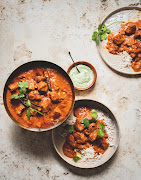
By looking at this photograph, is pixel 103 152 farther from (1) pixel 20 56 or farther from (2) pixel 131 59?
(1) pixel 20 56

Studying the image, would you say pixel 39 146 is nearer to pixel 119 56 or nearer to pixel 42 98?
pixel 42 98

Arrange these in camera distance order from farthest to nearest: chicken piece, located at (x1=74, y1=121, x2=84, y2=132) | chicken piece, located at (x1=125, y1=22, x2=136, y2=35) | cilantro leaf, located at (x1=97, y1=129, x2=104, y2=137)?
chicken piece, located at (x1=125, y1=22, x2=136, y2=35) → chicken piece, located at (x1=74, y1=121, x2=84, y2=132) → cilantro leaf, located at (x1=97, y1=129, x2=104, y2=137)

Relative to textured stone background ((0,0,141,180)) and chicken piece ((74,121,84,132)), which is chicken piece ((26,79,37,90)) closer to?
textured stone background ((0,0,141,180))

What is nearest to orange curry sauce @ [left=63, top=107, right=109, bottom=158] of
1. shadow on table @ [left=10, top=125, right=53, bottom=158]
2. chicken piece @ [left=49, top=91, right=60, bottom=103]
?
shadow on table @ [left=10, top=125, right=53, bottom=158]

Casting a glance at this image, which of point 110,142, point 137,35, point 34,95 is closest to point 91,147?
point 110,142

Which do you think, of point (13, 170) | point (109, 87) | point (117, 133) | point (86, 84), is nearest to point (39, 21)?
point (86, 84)

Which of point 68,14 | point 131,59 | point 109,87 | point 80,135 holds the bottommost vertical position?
point 80,135
